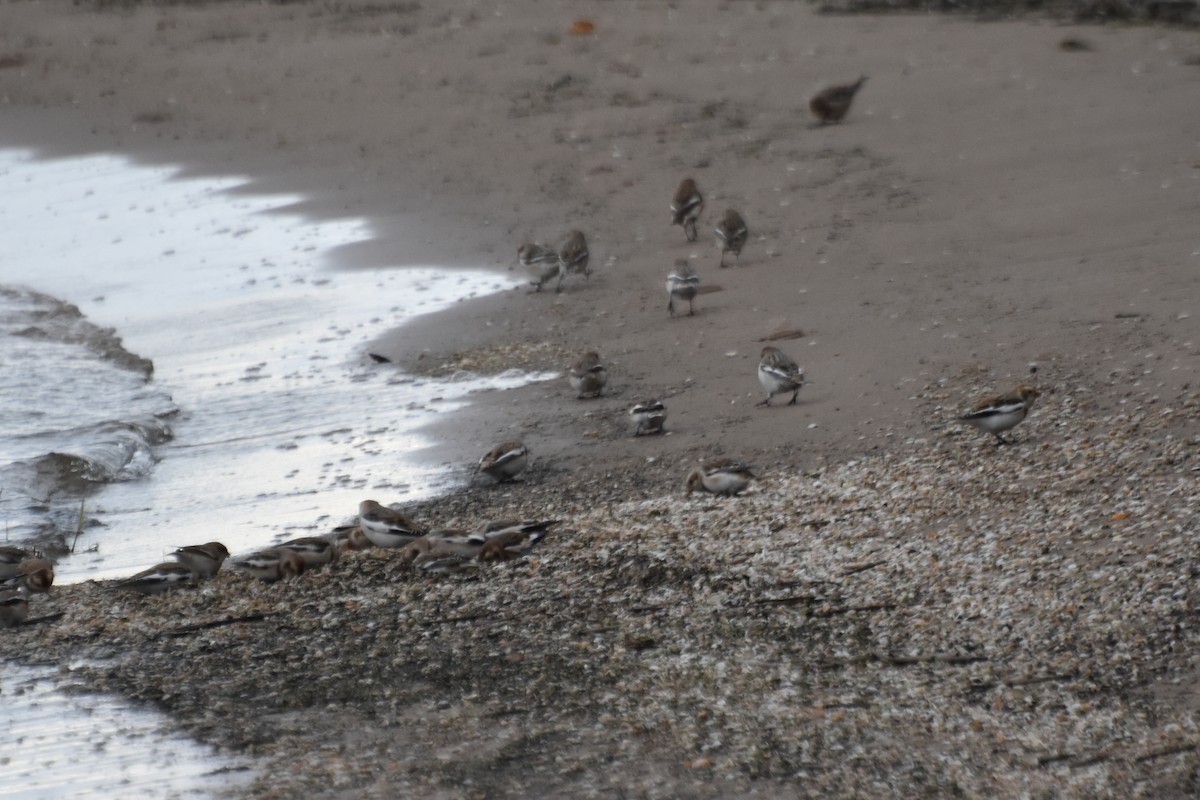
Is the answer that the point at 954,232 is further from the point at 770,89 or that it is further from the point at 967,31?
the point at 967,31

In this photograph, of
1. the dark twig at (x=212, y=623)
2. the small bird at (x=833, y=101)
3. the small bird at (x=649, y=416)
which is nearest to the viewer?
the dark twig at (x=212, y=623)

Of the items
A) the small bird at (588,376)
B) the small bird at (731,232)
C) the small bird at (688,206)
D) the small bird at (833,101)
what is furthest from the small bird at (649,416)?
the small bird at (833,101)

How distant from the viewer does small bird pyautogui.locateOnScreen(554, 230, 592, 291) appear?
13703mm

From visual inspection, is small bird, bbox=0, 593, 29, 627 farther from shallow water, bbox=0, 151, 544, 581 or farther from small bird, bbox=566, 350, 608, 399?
small bird, bbox=566, 350, 608, 399

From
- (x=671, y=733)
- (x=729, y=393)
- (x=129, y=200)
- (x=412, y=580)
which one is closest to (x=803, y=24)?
(x=129, y=200)

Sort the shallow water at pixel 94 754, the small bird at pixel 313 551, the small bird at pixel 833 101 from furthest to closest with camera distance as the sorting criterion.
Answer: the small bird at pixel 833 101 → the small bird at pixel 313 551 → the shallow water at pixel 94 754

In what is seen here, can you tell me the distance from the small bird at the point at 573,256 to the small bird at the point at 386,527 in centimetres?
578

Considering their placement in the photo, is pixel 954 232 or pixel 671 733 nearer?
pixel 671 733

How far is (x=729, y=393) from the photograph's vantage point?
10.8 metres

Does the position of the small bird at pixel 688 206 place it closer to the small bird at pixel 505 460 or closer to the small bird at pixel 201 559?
the small bird at pixel 505 460

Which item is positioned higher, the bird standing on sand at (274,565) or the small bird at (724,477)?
the small bird at (724,477)

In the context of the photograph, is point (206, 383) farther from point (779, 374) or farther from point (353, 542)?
point (779, 374)

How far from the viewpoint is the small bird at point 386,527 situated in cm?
810

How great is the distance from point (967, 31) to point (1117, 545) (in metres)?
16.5
